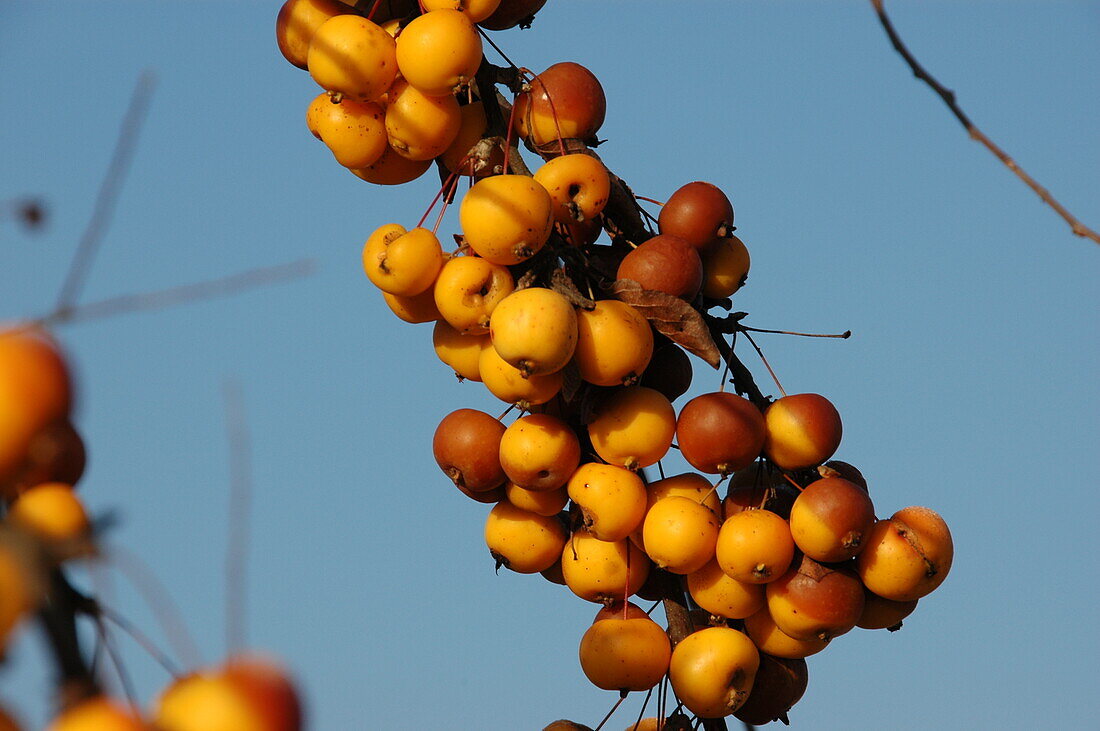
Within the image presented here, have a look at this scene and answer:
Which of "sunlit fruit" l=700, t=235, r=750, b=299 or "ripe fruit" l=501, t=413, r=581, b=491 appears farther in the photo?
"sunlit fruit" l=700, t=235, r=750, b=299

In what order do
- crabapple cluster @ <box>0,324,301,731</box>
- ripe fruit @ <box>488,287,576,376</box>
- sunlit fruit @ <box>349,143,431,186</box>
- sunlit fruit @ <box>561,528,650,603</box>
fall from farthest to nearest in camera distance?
sunlit fruit @ <box>349,143,431,186</box>, sunlit fruit @ <box>561,528,650,603</box>, ripe fruit @ <box>488,287,576,376</box>, crabapple cluster @ <box>0,324,301,731</box>

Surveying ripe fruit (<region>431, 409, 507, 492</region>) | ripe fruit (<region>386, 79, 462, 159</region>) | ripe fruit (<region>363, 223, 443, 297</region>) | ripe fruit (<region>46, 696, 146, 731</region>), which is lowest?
ripe fruit (<region>46, 696, 146, 731</region>)

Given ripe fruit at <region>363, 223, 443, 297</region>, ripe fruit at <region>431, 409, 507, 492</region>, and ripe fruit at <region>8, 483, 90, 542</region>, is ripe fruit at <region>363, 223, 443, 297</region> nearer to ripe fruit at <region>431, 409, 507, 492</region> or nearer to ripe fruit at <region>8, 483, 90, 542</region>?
ripe fruit at <region>431, 409, 507, 492</region>

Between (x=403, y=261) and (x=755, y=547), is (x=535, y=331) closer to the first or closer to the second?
(x=403, y=261)

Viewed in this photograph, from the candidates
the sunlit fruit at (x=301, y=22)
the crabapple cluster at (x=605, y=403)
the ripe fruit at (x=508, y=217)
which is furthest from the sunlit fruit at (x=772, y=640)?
the sunlit fruit at (x=301, y=22)

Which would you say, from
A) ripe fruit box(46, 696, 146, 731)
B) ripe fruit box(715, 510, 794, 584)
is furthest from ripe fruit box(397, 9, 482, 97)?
ripe fruit box(46, 696, 146, 731)

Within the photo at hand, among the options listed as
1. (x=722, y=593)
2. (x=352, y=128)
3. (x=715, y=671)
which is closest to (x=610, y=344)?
(x=722, y=593)

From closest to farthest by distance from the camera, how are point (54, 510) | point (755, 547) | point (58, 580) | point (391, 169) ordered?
point (58, 580) < point (54, 510) < point (755, 547) < point (391, 169)
